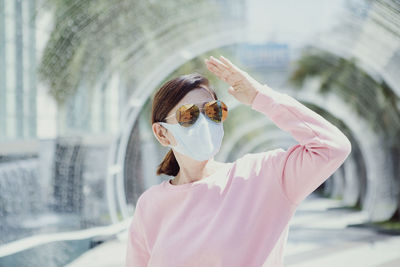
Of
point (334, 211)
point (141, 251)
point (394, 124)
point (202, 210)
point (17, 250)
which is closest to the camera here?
point (202, 210)

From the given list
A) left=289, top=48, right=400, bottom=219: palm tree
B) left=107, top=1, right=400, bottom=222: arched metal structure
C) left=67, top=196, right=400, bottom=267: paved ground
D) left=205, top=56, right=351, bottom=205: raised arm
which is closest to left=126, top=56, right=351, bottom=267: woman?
left=205, top=56, right=351, bottom=205: raised arm

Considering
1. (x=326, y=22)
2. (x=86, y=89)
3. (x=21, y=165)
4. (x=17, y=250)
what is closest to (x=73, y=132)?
(x=86, y=89)

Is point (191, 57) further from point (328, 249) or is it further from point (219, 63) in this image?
point (219, 63)

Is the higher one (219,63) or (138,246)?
(219,63)

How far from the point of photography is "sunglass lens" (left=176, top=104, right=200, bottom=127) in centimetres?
229

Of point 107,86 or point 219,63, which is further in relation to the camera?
point 107,86

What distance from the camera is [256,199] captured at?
2074 mm

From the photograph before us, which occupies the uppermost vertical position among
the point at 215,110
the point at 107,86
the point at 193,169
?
the point at 107,86

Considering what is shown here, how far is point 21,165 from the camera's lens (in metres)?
10.1

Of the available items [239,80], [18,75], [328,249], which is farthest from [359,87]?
[239,80]

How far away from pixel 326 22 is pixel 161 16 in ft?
9.76

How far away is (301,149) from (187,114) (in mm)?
498

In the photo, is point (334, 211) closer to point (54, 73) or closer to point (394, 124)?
point (394, 124)

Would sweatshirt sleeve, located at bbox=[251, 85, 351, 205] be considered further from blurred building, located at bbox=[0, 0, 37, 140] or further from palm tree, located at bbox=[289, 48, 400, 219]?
palm tree, located at bbox=[289, 48, 400, 219]
